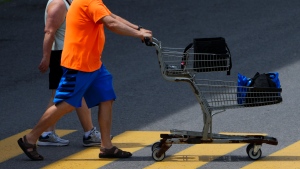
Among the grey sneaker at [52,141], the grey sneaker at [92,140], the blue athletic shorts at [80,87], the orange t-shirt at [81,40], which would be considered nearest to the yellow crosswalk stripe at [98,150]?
the grey sneaker at [92,140]

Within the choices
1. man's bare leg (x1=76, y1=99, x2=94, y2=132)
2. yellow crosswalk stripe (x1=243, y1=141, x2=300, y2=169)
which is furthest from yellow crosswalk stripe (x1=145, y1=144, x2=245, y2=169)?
man's bare leg (x1=76, y1=99, x2=94, y2=132)

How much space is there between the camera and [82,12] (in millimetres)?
9258

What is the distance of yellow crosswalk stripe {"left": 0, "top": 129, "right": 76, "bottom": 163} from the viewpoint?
32.4 feet

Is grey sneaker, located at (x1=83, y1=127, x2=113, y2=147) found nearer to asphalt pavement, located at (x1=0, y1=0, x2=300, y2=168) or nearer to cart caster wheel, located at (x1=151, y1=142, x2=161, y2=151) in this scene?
asphalt pavement, located at (x1=0, y1=0, x2=300, y2=168)

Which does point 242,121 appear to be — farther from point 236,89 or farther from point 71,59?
point 71,59

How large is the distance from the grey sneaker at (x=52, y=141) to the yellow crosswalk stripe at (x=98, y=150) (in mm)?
344

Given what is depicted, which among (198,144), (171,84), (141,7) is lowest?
(198,144)

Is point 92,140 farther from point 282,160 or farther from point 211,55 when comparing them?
point 282,160

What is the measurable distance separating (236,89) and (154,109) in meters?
2.79

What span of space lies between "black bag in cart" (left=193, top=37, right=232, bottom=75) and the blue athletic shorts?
3.60 ft

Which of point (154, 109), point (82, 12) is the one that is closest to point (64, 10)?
point (82, 12)

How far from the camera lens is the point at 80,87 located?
30.7 ft

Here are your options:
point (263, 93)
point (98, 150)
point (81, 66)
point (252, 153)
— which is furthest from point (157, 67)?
point (263, 93)

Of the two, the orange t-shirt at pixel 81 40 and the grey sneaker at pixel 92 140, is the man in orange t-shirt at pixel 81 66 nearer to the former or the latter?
the orange t-shirt at pixel 81 40
